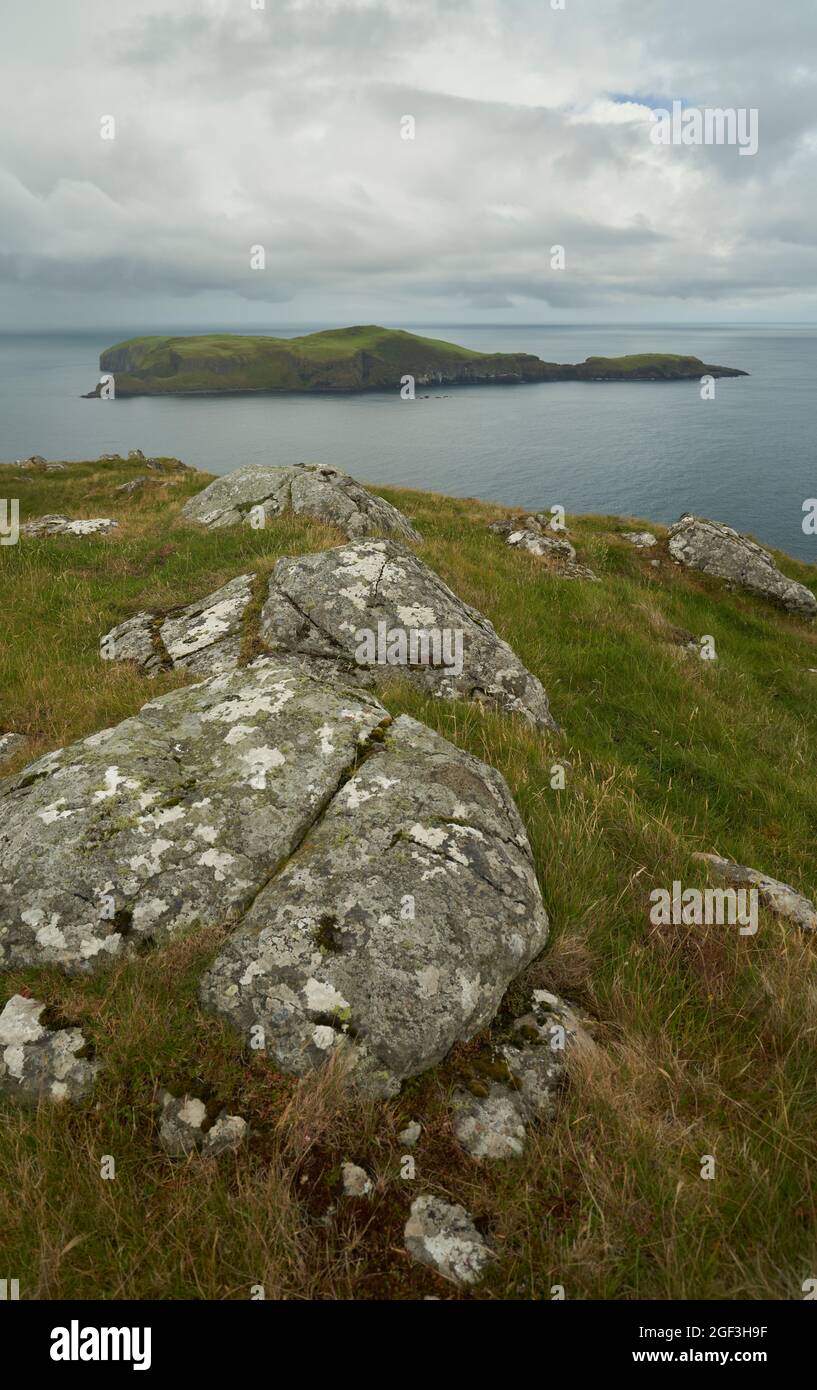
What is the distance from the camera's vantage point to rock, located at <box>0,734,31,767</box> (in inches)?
284

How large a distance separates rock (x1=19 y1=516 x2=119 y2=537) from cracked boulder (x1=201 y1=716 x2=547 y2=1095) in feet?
53.3

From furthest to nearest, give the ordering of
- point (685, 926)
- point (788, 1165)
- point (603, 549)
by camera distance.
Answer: point (603, 549)
point (685, 926)
point (788, 1165)

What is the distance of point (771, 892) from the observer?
582cm

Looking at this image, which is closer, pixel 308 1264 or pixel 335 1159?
pixel 308 1264

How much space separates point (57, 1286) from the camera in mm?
2836

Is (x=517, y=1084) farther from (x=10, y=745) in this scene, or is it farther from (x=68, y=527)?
(x=68, y=527)

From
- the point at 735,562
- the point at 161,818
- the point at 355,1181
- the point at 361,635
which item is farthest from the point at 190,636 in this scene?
the point at 735,562

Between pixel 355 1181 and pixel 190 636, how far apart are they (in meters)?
7.96

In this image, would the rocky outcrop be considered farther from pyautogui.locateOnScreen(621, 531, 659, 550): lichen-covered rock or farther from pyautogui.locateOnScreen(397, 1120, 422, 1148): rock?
pyautogui.locateOnScreen(621, 531, 659, 550): lichen-covered rock
